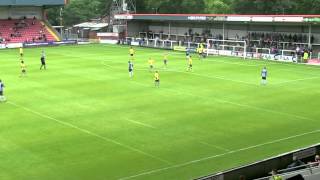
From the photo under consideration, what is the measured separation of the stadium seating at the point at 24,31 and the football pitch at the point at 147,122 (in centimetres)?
3437

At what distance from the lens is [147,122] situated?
26.2 meters

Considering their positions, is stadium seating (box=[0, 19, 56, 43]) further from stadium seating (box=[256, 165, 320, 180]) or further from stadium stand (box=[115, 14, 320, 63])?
stadium seating (box=[256, 165, 320, 180])

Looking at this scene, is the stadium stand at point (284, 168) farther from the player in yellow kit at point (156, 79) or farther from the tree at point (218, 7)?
the tree at point (218, 7)

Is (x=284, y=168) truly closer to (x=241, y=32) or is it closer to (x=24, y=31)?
(x=241, y=32)

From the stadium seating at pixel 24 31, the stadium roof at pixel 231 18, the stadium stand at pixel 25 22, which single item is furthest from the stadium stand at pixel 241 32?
the stadium seating at pixel 24 31

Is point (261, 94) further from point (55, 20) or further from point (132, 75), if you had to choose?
point (55, 20)

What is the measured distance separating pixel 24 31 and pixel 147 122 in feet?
199

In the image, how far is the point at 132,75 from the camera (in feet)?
140

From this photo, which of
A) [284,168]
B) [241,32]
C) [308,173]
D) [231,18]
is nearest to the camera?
[308,173]

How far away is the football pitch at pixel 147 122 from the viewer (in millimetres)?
19703

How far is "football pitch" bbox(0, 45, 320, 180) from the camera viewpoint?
776 inches

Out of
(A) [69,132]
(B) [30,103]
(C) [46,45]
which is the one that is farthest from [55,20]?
(A) [69,132]

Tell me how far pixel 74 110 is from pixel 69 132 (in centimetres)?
476

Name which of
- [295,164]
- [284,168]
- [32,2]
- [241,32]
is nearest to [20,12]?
[32,2]
